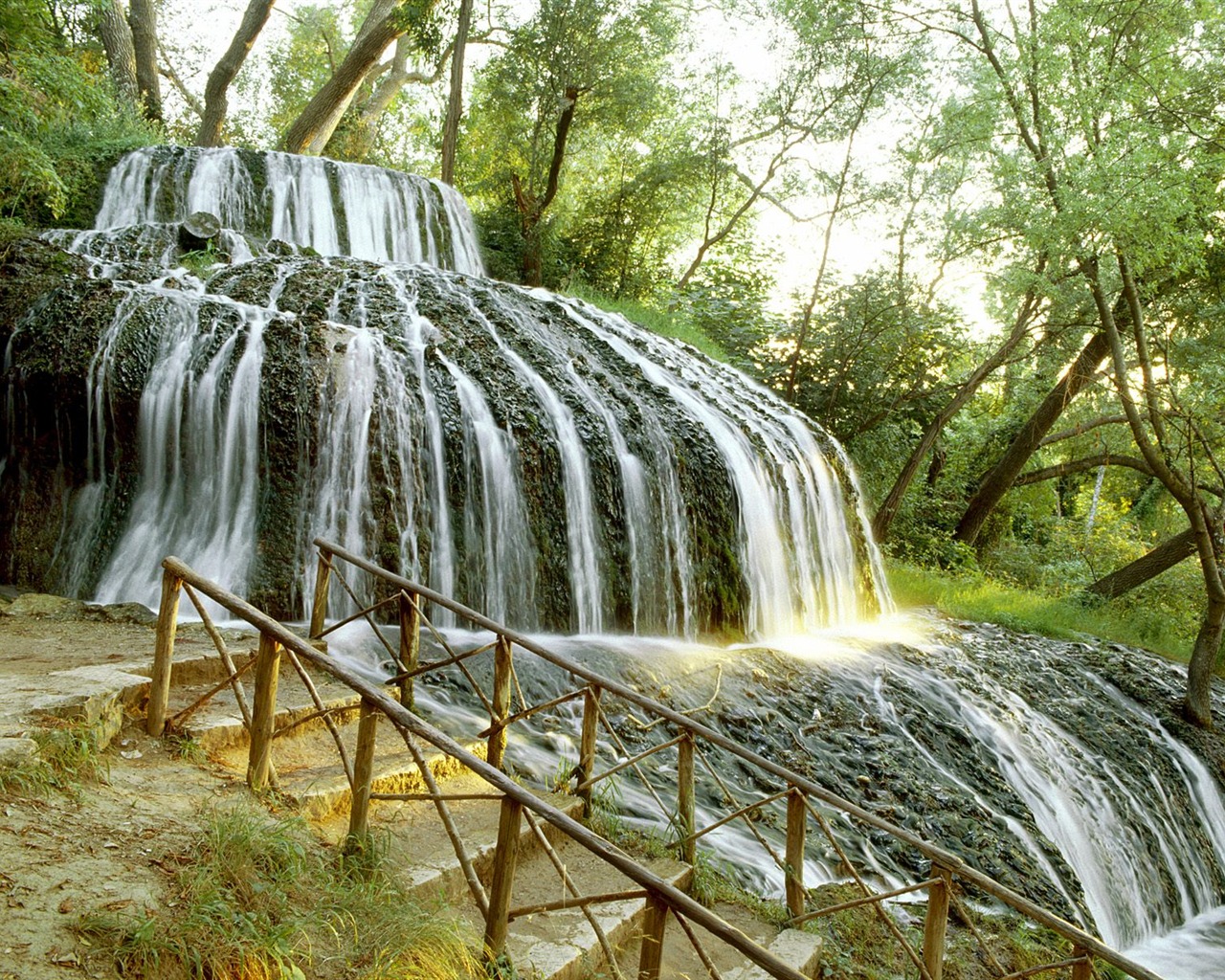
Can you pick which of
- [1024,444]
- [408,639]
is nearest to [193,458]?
[408,639]

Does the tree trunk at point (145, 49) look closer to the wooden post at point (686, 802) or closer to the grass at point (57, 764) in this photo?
the grass at point (57, 764)

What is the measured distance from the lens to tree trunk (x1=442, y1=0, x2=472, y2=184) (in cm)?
1474

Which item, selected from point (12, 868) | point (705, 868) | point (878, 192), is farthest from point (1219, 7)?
point (12, 868)

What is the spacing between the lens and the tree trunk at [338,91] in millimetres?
17438

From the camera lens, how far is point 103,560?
6656 mm

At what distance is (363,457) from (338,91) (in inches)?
534

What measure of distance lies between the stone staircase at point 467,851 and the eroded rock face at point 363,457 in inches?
93.4

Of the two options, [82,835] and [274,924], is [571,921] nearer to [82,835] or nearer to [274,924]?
[274,924]

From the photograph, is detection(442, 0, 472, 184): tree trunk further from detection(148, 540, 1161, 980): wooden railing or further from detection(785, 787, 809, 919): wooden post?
detection(785, 787, 809, 919): wooden post

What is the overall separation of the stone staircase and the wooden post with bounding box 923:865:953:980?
51 cm

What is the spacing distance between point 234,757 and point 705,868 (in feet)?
7.27

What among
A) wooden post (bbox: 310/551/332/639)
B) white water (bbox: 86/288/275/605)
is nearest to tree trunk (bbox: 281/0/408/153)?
white water (bbox: 86/288/275/605)

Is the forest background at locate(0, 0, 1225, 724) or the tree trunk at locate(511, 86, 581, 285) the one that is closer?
the forest background at locate(0, 0, 1225, 724)

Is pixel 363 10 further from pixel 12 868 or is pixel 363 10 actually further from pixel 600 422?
pixel 12 868
